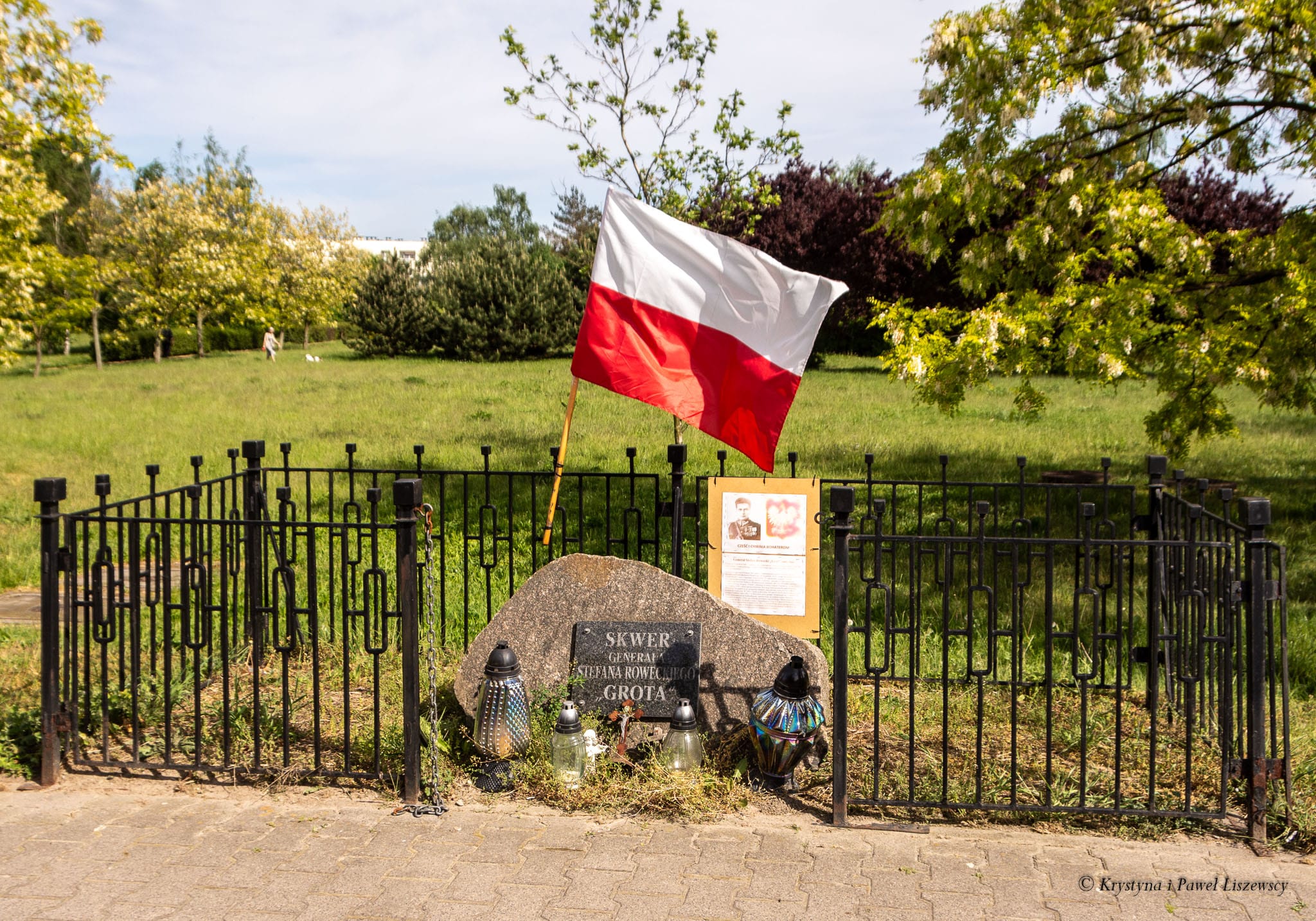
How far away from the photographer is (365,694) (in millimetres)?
6234

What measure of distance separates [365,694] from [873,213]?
30260 millimetres

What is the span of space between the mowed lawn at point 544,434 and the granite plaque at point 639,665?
407 cm

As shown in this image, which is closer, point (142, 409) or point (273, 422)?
point (273, 422)

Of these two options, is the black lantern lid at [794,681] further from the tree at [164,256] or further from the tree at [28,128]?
the tree at [164,256]

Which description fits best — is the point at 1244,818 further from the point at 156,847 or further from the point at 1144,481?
the point at 1144,481

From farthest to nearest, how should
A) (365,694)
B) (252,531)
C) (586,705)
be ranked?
(365,694), (252,531), (586,705)

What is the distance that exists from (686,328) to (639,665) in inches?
68.7

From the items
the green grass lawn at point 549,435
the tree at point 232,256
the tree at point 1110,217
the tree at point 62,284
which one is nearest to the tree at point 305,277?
the tree at point 232,256

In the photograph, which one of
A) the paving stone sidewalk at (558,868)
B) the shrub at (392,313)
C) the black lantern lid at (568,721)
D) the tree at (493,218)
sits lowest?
the paving stone sidewalk at (558,868)

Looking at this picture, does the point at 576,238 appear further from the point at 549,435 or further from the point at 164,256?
the point at 549,435

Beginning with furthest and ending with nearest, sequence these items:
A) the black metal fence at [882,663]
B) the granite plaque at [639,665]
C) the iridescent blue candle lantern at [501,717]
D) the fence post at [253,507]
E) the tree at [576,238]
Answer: the tree at [576,238] → the fence post at [253,507] → the granite plaque at [639,665] → the iridescent blue candle lantern at [501,717] → the black metal fence at [882,663]

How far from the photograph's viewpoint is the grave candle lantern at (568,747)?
188 inches

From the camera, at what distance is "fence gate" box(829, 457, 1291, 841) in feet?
14.4

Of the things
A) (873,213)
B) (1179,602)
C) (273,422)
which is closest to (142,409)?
(273,422)
